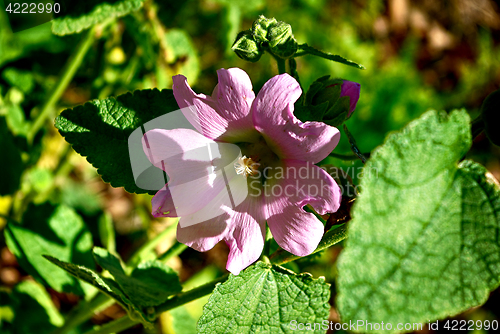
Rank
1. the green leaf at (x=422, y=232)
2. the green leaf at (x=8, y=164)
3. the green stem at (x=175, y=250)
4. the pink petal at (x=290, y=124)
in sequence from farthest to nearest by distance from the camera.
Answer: the green leaf at (x=8, y=164)
the green stem at (x=175, y=250)
the pink petal at (x=290, y=124)
the green leaf at (x=422, y=232)

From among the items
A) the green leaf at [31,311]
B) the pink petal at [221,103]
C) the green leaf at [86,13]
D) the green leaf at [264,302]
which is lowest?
the green leaf at [31,311]

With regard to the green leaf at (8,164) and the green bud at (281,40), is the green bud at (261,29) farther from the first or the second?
the green leaf at (8,164)

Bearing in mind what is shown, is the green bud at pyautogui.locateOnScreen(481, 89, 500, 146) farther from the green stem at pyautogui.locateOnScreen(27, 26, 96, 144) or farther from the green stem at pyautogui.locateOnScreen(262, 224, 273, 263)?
the green stem at pyautogui.locateOnScreen(27, 26, 96, 144)

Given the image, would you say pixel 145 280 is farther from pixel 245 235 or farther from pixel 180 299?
pixel 245 235

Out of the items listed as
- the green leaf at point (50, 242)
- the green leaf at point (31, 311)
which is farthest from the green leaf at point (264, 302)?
the green leaf at point (31, 311)

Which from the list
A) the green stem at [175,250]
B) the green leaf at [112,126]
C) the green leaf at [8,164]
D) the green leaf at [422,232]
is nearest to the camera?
the green leaf at [422,232]

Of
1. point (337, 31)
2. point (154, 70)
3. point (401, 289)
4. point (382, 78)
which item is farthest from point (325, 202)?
point (337, 31)

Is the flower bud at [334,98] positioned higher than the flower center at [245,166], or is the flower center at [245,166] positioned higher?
the flower bud at [334,98]

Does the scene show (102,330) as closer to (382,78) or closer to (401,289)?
(401,289)

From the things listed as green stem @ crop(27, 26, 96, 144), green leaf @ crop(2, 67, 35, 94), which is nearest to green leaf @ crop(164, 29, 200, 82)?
green stem @ crop(27, 26, 96, 144)
